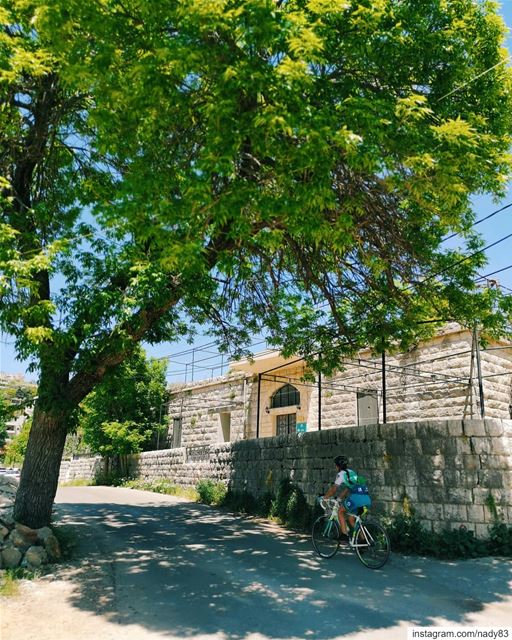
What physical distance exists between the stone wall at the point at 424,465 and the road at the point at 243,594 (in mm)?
969

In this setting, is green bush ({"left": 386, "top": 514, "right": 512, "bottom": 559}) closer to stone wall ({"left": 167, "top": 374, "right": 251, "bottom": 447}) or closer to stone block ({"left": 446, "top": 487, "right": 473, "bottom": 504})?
stone block ({"left": 446, "top": 487, "right": 473, "bottom": 504})

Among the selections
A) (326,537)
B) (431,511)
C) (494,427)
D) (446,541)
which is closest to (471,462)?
(494,427)

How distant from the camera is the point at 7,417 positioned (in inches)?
401

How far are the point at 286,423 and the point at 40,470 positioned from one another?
40.9 feet

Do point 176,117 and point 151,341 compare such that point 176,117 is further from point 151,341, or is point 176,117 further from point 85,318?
point 151,341

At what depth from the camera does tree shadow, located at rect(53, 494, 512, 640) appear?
5.64m

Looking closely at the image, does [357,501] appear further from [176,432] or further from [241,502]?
[176,432]

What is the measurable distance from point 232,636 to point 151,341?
19.1 feet

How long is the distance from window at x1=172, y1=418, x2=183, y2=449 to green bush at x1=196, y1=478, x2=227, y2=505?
23.8 feet

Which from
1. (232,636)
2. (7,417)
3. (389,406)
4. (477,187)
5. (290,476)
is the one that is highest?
(477,187)

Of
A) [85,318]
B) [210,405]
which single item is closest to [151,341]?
[85,318]

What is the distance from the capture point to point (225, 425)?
2262 centimetres

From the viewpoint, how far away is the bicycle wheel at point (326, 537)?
29.1ft

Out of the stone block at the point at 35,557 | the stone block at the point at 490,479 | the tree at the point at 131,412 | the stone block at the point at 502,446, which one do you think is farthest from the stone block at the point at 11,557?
the tree at the point at 131,412
